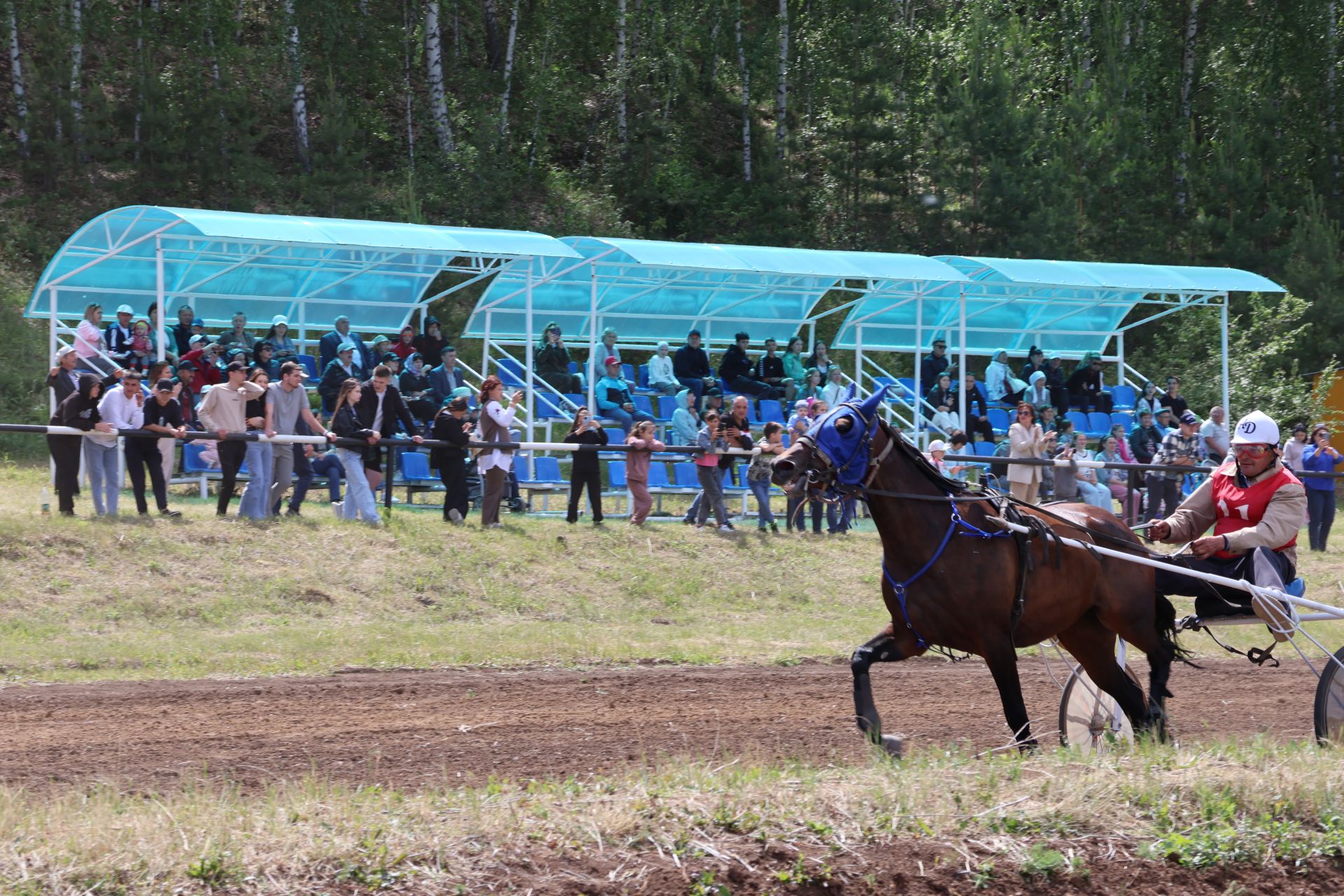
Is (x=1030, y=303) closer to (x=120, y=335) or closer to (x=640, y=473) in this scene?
(x=640, y=473)

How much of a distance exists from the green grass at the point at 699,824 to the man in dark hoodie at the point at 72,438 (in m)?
8.40

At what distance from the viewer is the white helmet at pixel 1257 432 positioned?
8.74 meters

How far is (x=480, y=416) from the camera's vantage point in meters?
17.5

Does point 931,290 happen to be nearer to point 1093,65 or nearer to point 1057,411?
point 1057,411

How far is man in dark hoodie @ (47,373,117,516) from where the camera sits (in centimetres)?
1499

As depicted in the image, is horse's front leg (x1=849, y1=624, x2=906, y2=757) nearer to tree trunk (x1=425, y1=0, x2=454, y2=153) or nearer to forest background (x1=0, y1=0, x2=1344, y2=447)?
forest background (x1=0, y1=0, x2=1344, y2=447)

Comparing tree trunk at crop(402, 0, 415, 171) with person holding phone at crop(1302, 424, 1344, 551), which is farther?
tree trunk at crop(402, 0, 415, 171)

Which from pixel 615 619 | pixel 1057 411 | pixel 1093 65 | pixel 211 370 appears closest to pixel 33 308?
pixel 211 370

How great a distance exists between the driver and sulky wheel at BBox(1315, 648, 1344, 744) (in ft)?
1.83

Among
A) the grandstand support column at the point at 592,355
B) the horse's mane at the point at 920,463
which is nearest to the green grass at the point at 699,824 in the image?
the horse's mane at the point at 920,463

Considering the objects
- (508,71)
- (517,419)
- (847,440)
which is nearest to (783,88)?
(508,71)

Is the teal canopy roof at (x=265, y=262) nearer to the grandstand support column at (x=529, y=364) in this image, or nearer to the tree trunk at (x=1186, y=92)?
the grandstand support column at (x=529, y=364)

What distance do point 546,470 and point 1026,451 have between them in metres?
6.20

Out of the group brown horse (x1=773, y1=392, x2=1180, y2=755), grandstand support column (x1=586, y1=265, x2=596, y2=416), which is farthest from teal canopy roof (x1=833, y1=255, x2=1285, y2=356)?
brown horse (x1=773, y1=392, x2=1180, y2=755)
